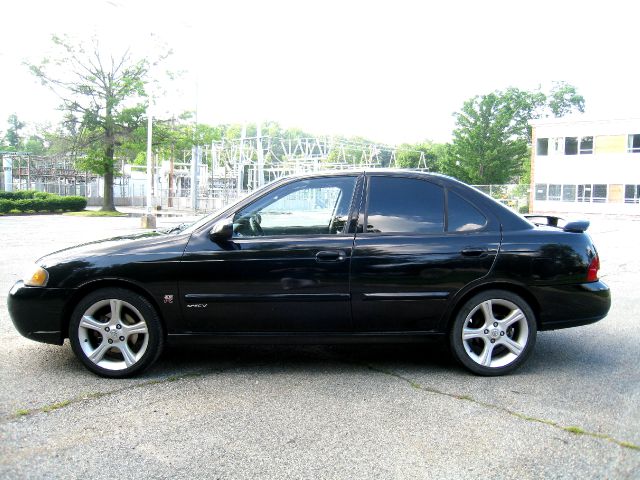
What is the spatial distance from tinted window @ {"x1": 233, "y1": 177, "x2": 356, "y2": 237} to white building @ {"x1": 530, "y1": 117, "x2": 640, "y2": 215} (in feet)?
141

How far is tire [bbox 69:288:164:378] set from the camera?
15.1 ft

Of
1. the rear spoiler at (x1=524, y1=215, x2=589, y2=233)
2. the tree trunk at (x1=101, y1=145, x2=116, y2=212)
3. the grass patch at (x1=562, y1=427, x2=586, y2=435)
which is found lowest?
the grass patch at (x1=562, y1=427, x2=586, y2=435)

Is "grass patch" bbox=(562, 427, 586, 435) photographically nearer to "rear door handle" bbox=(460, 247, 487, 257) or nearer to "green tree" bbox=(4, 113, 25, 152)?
"rear door handle" bbox=(460, 247, 487, 257)

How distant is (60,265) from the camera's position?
4641mm

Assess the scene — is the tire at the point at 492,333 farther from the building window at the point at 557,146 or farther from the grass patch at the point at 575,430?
the building window at the point at 557,146

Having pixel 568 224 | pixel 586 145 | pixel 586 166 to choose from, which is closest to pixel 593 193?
pixel 586 166

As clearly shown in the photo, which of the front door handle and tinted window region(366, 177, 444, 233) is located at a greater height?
tinted window region(366, 177, 444, 233)

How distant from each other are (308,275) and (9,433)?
2.23 metres

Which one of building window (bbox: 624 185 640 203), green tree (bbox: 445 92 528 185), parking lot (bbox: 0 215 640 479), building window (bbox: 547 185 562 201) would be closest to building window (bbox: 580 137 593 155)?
building window (bbox: 547 185 562 201)

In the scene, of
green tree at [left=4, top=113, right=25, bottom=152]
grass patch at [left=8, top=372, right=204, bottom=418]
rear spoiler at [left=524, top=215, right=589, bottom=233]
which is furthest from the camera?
green tree at [left=4, top=113, right=25, bottom=152]

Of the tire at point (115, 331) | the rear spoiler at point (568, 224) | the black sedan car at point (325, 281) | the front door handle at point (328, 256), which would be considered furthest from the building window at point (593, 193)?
the tire at point (115, 331)

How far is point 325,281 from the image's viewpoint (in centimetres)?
462

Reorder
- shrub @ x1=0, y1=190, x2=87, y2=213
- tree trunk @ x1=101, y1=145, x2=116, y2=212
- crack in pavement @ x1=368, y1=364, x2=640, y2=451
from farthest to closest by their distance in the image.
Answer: tree trunk @ x1=101, y1=145, x2=116, y2=212, shrub @ x1=0, y1=190, x2=87, y2=213, crack in pavement @ x1=368, y1=364, x2=640, y2=451

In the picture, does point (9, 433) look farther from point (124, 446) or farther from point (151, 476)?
point (151, 476)
